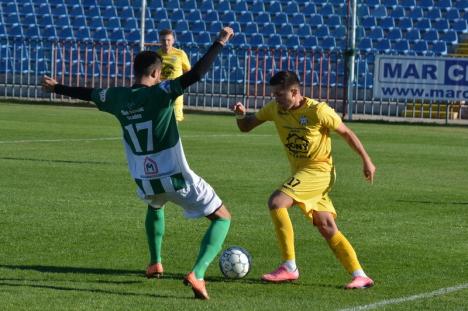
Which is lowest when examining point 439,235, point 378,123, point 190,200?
point 378,123

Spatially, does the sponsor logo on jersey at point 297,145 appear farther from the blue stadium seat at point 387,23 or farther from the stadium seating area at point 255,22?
the blue stadium seat at point 387,23

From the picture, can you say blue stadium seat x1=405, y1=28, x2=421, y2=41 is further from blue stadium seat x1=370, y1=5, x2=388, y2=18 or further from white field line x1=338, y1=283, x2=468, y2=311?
white field line x1=338, y1=283, x2=468, y2=311

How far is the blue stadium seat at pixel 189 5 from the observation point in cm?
3931

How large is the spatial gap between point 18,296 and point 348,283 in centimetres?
232

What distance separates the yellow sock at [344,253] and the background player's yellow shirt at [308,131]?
56cm

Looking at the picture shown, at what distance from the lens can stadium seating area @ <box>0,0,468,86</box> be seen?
35344 mm

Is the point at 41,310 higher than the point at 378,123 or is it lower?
higher

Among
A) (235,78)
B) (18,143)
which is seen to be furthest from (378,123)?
(18,143)

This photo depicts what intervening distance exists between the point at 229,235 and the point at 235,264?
2251mm

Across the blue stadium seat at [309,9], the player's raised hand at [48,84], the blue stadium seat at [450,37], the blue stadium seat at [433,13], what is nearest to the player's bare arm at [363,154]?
the player's raised hand at [48,84]

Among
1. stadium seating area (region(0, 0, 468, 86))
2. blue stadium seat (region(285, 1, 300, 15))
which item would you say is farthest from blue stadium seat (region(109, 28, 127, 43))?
blue stadium seat (region(285, 1, 300, 15))

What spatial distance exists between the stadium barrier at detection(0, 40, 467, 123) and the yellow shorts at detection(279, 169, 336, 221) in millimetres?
22803

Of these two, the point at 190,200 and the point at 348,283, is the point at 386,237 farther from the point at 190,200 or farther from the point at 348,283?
the point at 190,200

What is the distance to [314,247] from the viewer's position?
1018cm
